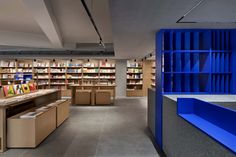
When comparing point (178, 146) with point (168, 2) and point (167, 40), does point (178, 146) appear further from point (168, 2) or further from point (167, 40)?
point (167, 40)

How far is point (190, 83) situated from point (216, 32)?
1.25m

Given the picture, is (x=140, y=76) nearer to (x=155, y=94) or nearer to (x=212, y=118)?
(x=155, y=94)

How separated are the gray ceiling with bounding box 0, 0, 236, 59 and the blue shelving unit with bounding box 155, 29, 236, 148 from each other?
31 cm

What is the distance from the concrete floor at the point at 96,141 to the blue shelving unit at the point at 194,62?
26.2 inches

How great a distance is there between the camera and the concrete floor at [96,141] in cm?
377

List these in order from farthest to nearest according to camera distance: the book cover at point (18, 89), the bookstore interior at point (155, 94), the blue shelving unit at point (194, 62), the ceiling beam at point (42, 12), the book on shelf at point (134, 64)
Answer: the book on shelf at point (134, 64) < the book cover at point (18, 89) < the blue shelving unit at point (194, 62) < the ceiling beam at point (42, 12) < the bookstore interior at point (155, 94)

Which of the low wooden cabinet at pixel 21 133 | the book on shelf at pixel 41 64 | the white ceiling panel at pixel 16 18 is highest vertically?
the white ceiling panel at pixel 16 18

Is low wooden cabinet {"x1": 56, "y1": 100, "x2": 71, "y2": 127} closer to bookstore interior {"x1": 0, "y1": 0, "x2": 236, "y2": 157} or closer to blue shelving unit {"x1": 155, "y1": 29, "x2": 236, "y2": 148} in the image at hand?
bookstore interior {"x1": 0, "y1": 0, "x2": 236, "y2": 157}

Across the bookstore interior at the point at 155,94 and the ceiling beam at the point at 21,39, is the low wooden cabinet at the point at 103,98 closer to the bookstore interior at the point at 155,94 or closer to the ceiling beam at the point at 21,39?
the bookstore interior at the point at 155,94

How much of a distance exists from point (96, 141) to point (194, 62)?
9.37 ft

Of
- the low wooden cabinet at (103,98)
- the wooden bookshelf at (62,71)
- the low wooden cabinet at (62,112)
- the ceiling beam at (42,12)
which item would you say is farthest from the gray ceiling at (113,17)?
the wooden bookshelf at (62,71)

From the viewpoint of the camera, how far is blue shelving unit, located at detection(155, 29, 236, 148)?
422cm

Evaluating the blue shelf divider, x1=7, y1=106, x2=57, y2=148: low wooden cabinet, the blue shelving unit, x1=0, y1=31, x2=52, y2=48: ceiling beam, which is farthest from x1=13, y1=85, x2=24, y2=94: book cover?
the blue shelf divider

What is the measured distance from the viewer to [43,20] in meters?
4.79
